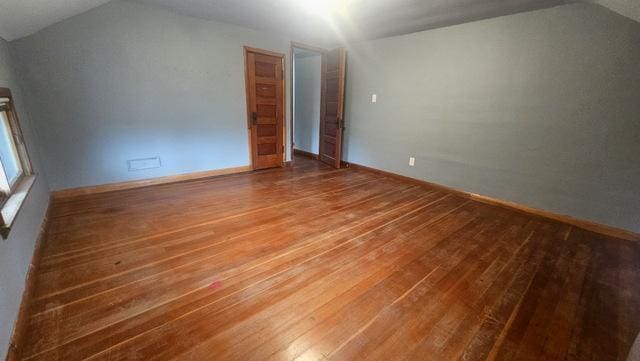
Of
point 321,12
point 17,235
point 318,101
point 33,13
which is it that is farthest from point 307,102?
point 17,235

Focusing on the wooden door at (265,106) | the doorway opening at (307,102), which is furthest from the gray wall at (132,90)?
the doorway opening at (307,102)

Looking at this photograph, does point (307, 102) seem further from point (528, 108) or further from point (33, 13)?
point (33, 13)

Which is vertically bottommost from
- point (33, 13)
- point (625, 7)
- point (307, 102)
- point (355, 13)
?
point (307, 102)

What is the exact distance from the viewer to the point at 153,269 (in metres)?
1.80

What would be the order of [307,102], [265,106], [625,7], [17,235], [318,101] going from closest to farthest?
[17,235], [625,7], [265,106], [318,101], [307,102]

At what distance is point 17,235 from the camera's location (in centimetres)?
155

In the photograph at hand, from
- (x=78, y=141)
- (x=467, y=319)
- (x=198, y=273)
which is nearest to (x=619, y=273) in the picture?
(x=467, y=319)

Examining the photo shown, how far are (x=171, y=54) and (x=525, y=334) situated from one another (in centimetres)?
443

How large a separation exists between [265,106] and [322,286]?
3.53 metres

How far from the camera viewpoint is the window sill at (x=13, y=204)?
1.36m

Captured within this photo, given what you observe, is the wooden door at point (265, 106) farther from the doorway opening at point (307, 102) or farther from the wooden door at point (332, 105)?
the wooden door at point (332, 105)

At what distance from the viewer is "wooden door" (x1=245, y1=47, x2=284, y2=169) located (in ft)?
13.8

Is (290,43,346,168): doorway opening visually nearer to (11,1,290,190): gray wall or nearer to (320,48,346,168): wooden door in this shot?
(320,48,346,168): wooden door

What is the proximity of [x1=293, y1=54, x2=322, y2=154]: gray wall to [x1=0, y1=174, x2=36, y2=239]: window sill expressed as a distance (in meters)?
4.39
